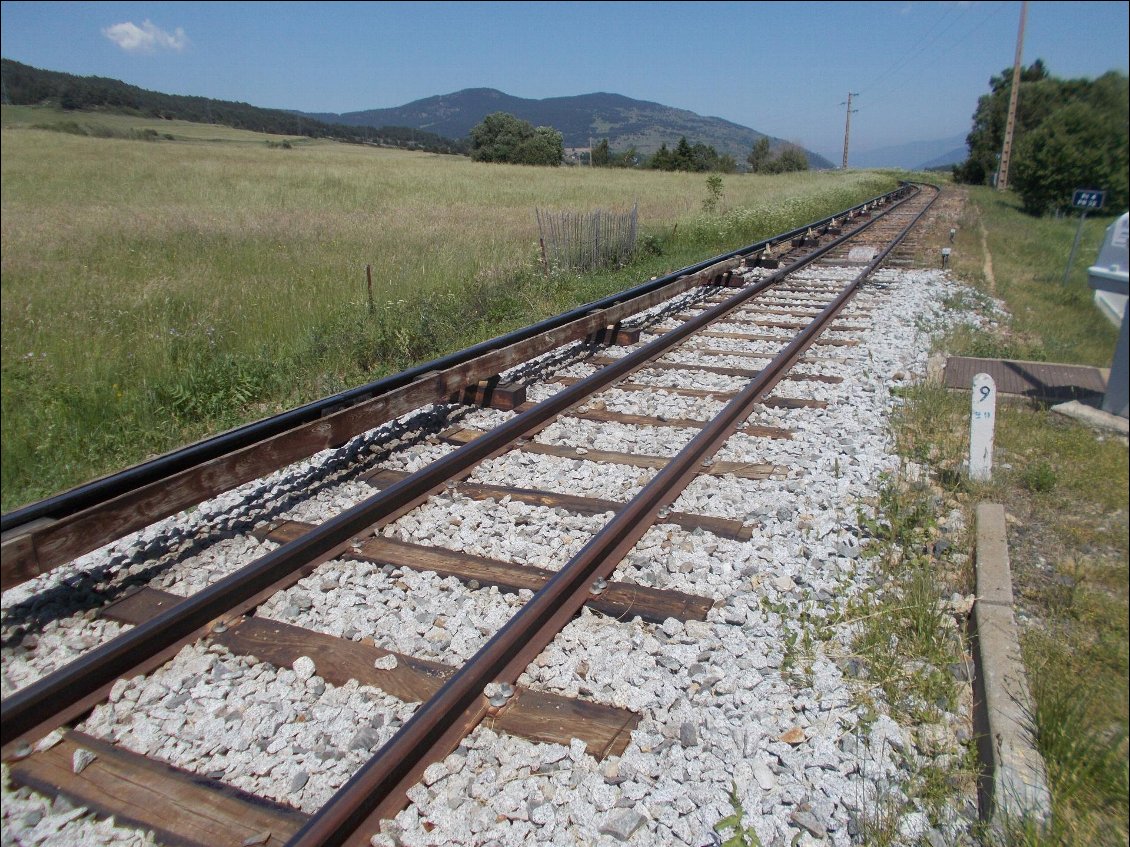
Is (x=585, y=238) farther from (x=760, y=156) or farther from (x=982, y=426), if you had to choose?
(x=760, y=156)

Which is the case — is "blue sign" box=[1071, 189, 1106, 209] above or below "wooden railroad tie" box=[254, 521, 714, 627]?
above

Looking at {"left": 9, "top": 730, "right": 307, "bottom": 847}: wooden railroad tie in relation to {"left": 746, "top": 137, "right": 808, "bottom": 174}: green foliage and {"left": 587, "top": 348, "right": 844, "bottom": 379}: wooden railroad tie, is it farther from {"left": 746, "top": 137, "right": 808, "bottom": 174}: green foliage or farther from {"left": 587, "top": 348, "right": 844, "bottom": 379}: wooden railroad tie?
{"left": 746, "top": 137, "right": 808, "bottom": 174}: green foliage

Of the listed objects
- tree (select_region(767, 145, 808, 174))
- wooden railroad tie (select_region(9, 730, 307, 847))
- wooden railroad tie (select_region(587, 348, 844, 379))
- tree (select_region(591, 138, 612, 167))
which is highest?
tree (select_region(767, 145, 808, 174))

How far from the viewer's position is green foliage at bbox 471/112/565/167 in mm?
18031

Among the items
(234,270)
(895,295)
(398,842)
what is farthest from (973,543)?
(895,295)

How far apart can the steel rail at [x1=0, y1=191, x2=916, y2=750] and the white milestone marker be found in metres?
2.89

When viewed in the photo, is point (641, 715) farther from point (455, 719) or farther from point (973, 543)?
point (973, 543)

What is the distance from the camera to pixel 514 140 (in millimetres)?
18875

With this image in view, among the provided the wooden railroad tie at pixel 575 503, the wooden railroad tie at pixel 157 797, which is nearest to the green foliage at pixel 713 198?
the wooden railroad tie at pixel 575 503

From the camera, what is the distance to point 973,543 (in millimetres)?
4133

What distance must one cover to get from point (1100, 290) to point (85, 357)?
2.23 metres

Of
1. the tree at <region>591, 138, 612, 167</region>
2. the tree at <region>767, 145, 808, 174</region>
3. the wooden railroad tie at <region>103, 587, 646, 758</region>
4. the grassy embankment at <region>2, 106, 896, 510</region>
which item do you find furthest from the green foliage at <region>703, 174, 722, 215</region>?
the tree at <region>767, 145, 808, 174</region>

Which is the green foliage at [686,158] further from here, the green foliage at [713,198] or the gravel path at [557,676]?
the gravel path at [557,676]

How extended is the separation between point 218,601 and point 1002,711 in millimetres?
3016
